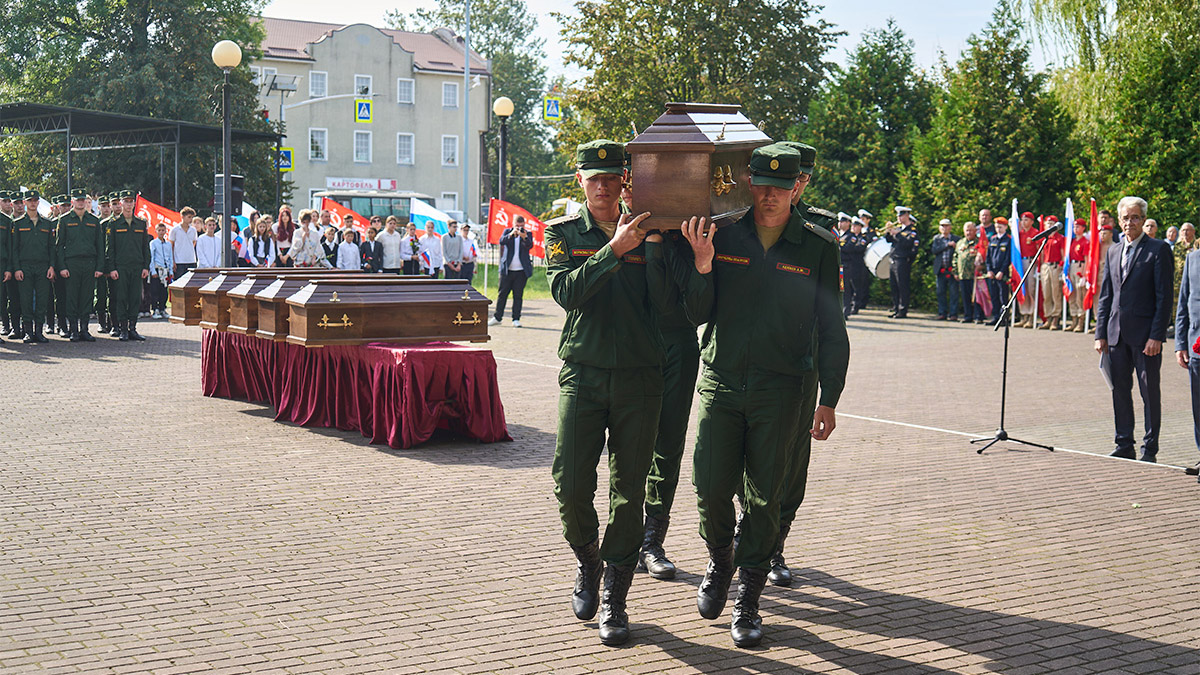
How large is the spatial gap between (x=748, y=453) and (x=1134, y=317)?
5.59 m

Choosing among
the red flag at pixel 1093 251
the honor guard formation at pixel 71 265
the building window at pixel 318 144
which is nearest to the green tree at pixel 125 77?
the building window at pixel 318 144

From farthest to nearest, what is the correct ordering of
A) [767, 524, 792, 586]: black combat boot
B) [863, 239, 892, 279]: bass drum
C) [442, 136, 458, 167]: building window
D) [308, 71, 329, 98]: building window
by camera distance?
[442, 136, 458, 167]: building window → [308, 71, 329, 98]: building window → [863, 239, 892, 279]: bass drum → [767, 524, 792, 586]: black combat boot

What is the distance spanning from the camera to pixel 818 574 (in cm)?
597

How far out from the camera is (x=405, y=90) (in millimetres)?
68812

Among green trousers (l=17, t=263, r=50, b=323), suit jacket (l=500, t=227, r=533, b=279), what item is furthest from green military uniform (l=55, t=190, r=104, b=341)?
suit jacket (l=500, t=227, r=533, b=279)

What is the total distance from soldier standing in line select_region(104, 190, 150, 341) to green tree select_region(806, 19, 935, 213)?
17.0m

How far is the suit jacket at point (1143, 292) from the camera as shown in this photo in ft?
29.8

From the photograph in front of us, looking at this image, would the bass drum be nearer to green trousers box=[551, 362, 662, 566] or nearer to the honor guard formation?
the honor guard formation

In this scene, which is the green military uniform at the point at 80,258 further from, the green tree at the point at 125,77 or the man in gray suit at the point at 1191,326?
the green tree at the point at 125,77

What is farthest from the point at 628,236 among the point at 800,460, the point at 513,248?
the point at 513,248

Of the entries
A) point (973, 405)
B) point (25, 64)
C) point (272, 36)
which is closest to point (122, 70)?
point (25, 64)

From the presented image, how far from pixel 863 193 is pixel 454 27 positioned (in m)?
58.4

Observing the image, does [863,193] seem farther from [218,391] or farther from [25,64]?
[25,64]

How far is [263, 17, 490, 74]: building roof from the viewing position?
219 feet
